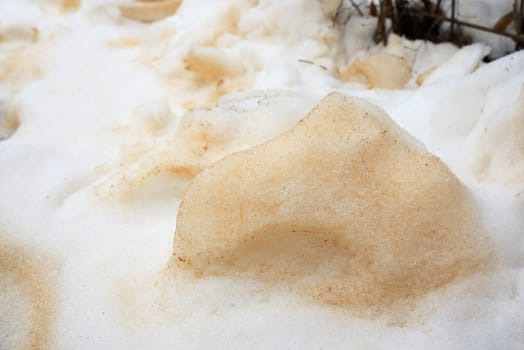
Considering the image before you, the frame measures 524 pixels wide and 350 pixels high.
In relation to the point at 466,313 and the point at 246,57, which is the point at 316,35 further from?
the point at 466,313

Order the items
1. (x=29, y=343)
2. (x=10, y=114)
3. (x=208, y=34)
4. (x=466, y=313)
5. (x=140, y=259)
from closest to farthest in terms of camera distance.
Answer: (x=466, y=313), (x=29, y=343), (x=140, y=259), (x=10, y=114), (x=208, y=34)

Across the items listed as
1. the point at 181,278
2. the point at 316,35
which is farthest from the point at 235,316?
the point at 316,35

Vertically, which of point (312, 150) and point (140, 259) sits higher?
point (312, 150)

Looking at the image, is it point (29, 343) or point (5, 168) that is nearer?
point (29, 343)

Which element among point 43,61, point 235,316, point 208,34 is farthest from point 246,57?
point 235,316

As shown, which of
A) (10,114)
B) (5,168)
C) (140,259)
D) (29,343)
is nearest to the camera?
(29,343)

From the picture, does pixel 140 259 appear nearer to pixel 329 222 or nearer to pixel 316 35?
pixel 329 222

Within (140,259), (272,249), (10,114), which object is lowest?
(10,114)
